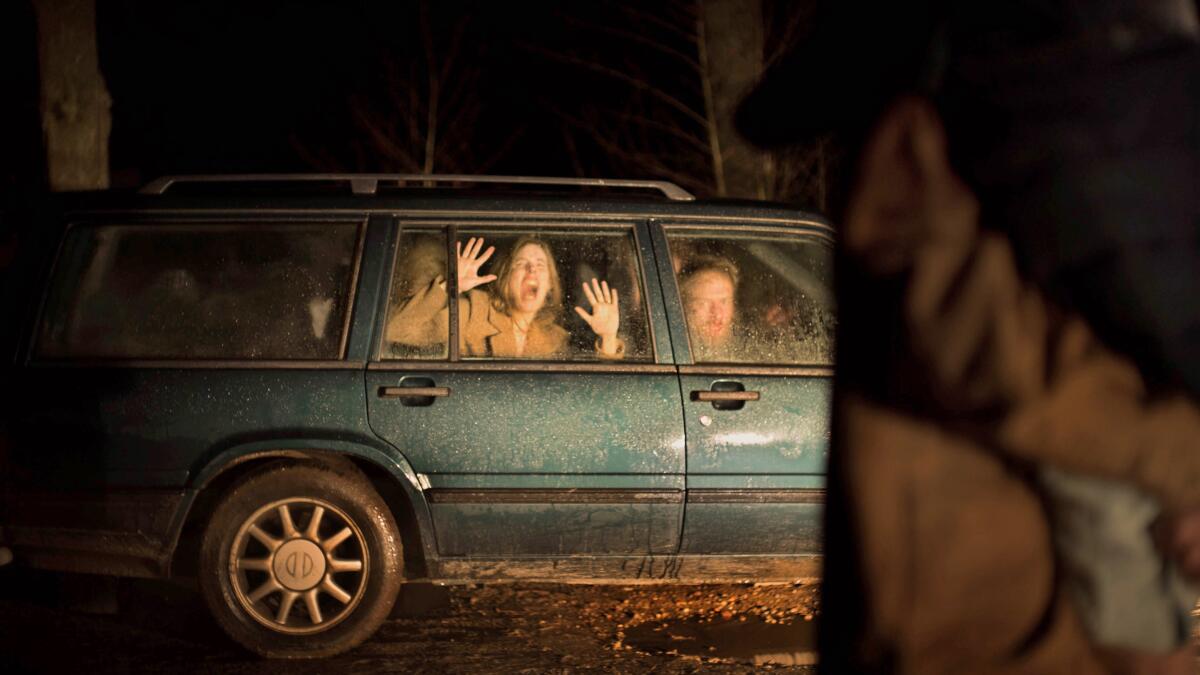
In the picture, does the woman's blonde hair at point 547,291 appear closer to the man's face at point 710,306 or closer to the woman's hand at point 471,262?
the woman's hand at point 471,262

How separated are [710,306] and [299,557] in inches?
75.8

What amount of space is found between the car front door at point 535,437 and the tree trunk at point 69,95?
17.5 ft

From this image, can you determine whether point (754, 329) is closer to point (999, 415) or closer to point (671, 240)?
point (671, 240)

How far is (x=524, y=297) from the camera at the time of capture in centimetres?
536

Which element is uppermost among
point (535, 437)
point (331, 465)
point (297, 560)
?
point (535, 437)

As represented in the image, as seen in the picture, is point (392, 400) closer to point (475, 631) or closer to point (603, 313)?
point (603, 313)

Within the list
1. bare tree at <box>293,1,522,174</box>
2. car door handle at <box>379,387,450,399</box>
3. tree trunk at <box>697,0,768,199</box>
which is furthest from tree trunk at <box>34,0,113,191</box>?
bare tree at <box>293,1,522,174</box>

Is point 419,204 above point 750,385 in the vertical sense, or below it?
above

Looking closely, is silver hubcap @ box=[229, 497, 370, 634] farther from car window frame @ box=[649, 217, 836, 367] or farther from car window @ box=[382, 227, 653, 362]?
car window frame @ box=[649, 217, 836, 367]

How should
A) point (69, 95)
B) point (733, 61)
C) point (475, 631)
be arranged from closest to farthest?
point (475, 631)
point (69, 95)
point (733, 61)

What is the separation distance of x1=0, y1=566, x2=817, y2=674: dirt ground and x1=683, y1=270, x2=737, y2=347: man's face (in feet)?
4.33

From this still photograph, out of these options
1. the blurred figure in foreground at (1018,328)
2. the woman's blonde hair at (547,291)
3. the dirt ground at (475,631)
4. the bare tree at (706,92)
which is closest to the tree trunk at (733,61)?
the bare tree at (706,92)

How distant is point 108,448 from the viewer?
5105mm

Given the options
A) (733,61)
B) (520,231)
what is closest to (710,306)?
(520,231)
